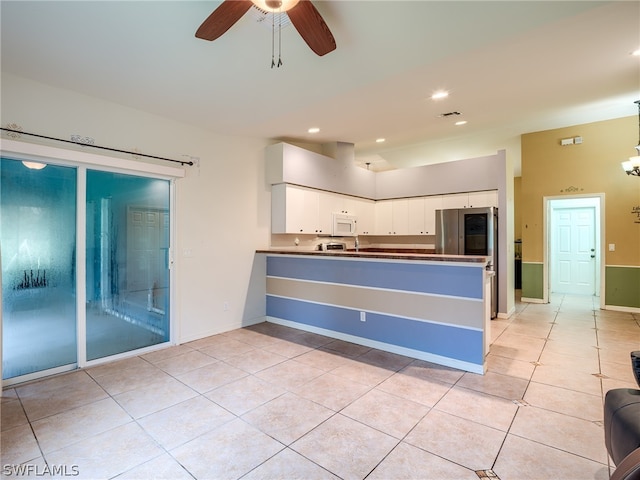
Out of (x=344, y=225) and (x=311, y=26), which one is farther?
(x=344, y=225)

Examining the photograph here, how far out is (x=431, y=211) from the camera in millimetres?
5926

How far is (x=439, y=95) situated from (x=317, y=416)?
11.1 ft

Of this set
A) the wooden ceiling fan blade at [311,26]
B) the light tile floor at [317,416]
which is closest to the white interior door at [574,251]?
the light tile floor at [317,416]

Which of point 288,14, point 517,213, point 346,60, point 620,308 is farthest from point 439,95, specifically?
point 517,213

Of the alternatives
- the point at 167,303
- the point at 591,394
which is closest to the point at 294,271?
the point at 167,303

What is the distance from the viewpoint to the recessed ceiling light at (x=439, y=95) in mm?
3379

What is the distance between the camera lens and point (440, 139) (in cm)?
571

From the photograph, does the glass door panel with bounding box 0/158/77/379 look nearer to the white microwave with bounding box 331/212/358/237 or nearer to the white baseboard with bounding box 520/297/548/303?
the white microwave with bounding box 331/212/358/237

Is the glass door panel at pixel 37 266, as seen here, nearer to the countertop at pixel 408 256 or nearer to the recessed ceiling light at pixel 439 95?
the countertop at pixel 408 256

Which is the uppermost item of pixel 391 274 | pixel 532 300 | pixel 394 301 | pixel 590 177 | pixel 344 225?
pixel 590 177

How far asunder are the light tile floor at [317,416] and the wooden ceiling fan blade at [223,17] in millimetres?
2604

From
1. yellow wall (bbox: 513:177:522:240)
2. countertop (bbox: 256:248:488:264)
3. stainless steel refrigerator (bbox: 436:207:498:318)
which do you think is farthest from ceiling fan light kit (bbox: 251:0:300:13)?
yellow wall (bbox: 513:177:522:240)

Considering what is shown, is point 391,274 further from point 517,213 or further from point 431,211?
point 517,213

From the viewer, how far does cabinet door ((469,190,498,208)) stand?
522 centimetres
